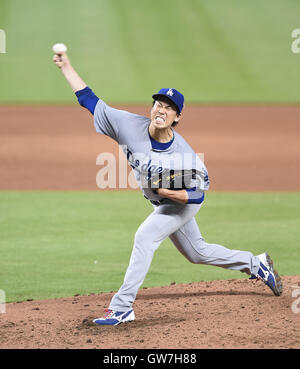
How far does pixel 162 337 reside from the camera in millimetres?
5242

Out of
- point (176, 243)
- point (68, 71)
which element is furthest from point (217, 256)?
point (68, 71)

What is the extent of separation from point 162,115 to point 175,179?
0.52m

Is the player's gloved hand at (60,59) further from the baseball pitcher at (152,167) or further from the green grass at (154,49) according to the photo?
the green grass at (154,49)

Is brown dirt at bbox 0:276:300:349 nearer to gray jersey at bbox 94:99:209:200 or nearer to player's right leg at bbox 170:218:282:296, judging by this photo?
player's right leg at bbox 170:218:282:296

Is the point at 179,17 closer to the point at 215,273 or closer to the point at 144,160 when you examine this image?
the point at 215,273

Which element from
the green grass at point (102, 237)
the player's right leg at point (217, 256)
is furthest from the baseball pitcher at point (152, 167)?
the green grass at point (102, 237)

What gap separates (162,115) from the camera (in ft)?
18.4

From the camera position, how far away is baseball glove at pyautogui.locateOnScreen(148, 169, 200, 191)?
561 cm

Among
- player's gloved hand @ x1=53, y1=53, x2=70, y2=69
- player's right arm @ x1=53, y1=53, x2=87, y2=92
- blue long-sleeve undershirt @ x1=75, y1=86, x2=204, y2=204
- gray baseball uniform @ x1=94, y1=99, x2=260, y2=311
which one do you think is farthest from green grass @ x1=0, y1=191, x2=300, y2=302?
player's gloved hand @ x1=53, y1=53, x2=70, y2=69

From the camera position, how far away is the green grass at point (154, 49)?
22.8 meters

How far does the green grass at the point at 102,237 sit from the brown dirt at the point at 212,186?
0.71 m

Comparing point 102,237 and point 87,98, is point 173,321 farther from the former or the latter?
point 102,237

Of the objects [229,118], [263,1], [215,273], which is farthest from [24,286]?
[263,1]

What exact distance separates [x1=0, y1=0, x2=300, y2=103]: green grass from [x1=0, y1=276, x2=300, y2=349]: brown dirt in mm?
15196
